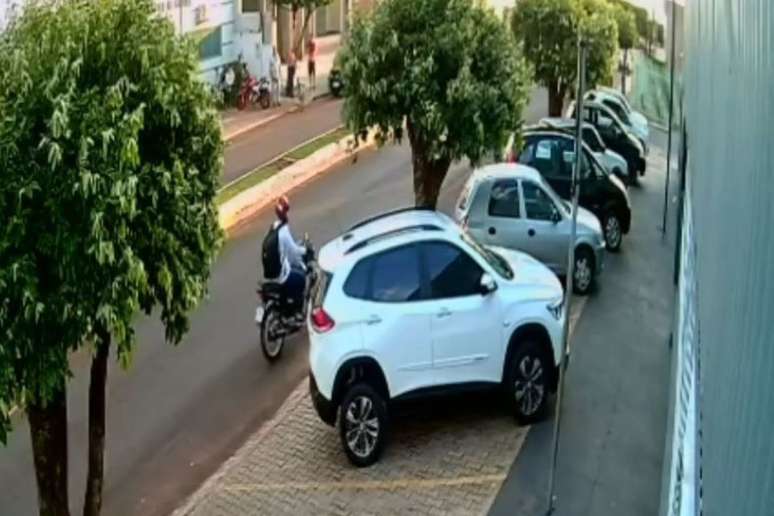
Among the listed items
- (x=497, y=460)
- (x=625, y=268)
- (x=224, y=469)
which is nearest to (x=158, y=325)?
(x=224, y=469)

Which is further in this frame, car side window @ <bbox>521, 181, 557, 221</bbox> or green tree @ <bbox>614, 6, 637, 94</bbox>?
green tree @ <bbox>614, 6, 637, 94</bbox>

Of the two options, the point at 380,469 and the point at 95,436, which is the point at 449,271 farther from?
the point at 95,436

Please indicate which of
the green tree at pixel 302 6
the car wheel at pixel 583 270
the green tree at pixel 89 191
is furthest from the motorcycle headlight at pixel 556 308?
the green tree at pixel 302 6

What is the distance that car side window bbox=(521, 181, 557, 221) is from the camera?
1572cm

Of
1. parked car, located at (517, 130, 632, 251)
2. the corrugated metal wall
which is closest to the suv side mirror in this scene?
the corrugated metal wall

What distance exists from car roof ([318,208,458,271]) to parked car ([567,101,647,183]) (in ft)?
34.6

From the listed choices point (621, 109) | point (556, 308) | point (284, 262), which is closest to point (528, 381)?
point (556, 308)

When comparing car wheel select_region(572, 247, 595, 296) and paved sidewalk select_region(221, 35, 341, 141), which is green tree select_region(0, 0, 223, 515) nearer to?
car wheel select_region(572, 247, 595, 296)

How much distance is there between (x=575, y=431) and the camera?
39.8 ft

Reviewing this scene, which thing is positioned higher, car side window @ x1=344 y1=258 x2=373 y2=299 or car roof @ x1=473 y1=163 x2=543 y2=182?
car roof @ x1=473 y1=163 x2=543 y2=182

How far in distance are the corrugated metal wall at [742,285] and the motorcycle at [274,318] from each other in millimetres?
8178

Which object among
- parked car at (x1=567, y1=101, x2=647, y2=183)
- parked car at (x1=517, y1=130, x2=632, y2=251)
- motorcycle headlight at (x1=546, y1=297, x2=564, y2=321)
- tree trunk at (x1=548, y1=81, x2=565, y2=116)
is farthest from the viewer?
tree trunk at (x1=548, y1=81, x2=565, y2=116)

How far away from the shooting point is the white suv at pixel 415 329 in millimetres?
11320

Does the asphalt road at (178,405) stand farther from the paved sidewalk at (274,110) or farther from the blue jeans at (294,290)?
the paved sidewalk at (274,110)
